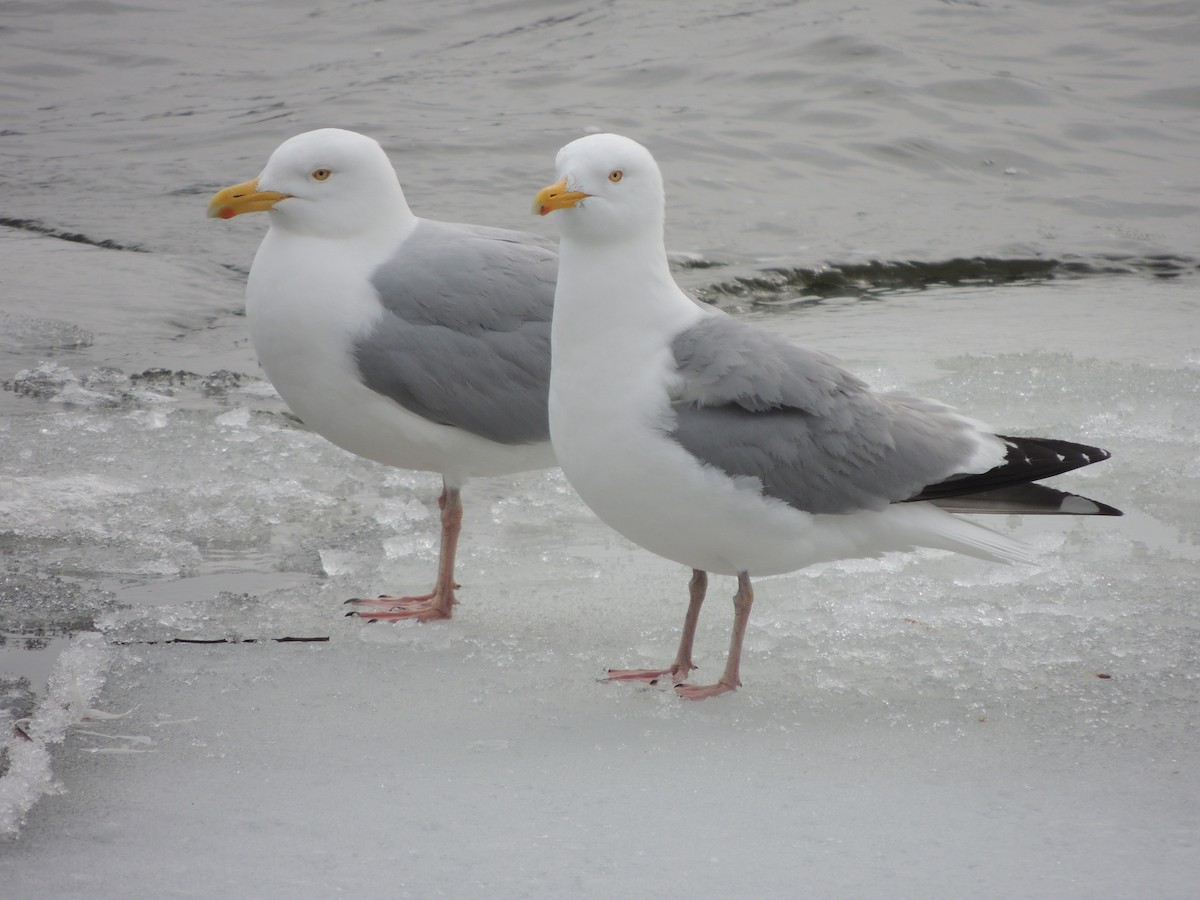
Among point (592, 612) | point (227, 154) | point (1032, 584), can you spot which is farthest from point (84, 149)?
point (1032, 584)

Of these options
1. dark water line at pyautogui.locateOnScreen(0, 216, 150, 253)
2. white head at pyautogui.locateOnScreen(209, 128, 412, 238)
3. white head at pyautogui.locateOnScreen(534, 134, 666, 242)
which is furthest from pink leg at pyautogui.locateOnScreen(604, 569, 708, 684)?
dark water line at pyautogui.locateOnScreen(0, 216, 150, 253)

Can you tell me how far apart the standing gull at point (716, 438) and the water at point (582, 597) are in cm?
37

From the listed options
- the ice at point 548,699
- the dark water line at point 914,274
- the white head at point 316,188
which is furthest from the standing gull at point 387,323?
the dark water line at point 914,274

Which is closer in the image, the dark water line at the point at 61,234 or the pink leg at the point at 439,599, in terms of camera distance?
the pink leg at the point at 439,599

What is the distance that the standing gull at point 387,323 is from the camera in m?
4.05

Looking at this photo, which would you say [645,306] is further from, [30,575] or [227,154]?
[227,154]

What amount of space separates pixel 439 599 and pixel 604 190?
4.59ft

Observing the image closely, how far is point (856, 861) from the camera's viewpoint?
264cm

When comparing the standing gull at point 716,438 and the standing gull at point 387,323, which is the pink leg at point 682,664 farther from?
the standing gull at point 387,323

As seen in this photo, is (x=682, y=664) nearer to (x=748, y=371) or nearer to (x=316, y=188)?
(x=748, y=371)

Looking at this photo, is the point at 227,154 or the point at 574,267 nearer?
the point at 574,267

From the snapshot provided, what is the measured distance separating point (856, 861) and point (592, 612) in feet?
4.87

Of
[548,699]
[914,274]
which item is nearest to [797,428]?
[548,699]

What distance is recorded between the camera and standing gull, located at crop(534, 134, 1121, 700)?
333 cm
